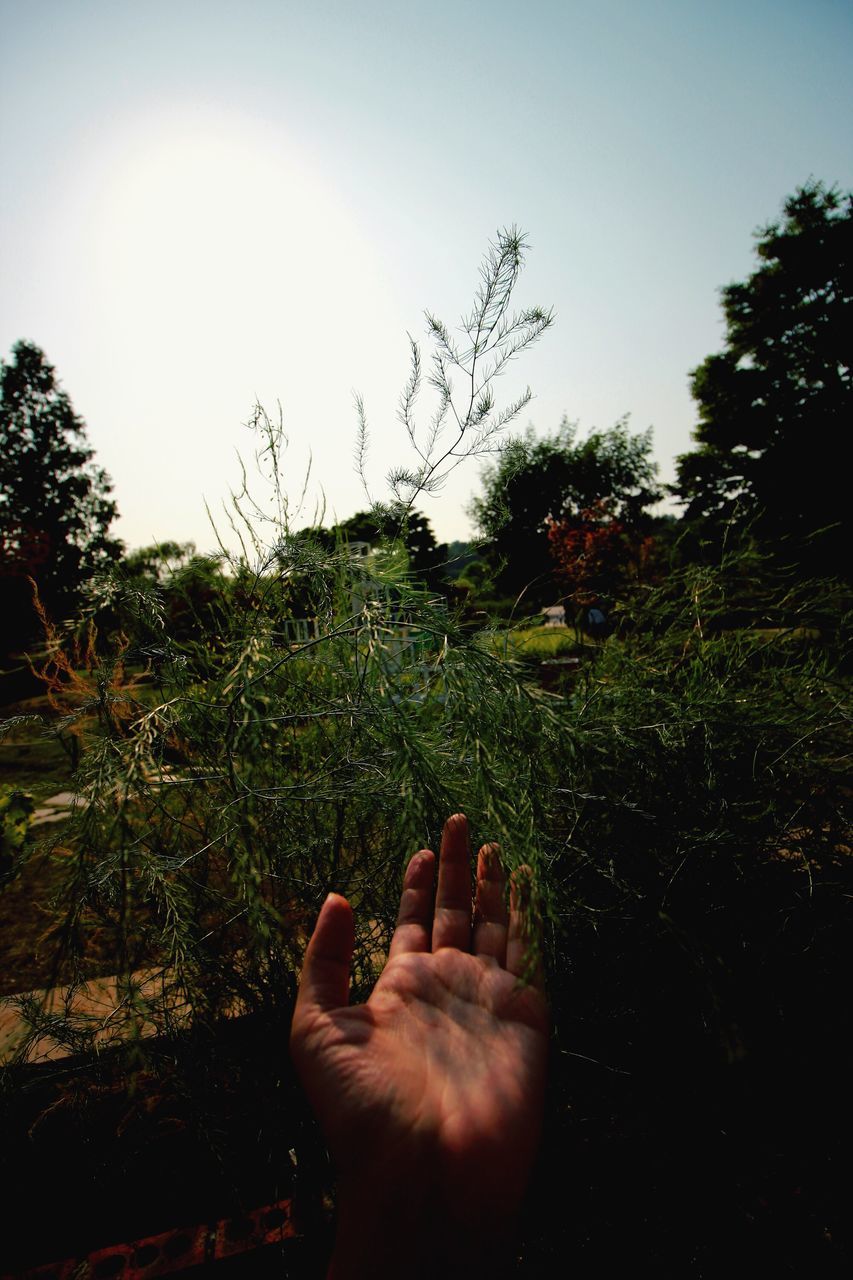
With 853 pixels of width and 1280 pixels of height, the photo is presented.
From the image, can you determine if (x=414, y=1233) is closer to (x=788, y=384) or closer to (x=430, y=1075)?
(x=430, y=1075)

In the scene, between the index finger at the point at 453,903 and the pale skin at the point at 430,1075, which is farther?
the index finger at the point at 453,903

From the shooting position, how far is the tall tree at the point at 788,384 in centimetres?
1955

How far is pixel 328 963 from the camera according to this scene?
3.92 ft

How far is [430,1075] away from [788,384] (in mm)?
25665

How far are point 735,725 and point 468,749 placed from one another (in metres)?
0.83

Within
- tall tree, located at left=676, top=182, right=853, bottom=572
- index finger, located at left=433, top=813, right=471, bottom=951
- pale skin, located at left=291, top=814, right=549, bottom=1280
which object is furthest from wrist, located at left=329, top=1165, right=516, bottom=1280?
tall tree, located at left=676, top=182, right=853, bottom=572

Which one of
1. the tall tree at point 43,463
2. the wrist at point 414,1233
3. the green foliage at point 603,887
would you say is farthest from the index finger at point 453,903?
the tall tree at point 43,463

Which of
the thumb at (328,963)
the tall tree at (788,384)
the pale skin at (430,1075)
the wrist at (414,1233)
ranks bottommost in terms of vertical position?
the wrist at (414,1233)

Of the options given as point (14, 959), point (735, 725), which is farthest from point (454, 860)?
point (14, 959)

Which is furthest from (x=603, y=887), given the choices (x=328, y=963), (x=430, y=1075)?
(x=328, y=963)

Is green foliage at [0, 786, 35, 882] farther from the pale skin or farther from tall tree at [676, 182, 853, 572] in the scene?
tall tree at [676, 182, 853, 572]

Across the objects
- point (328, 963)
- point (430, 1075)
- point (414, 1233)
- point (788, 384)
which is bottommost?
point (414, 1233)

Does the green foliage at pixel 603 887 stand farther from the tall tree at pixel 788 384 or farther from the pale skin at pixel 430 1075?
the tall tree at pixel 788 384

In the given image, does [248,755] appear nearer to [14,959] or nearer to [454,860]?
[454,860]
